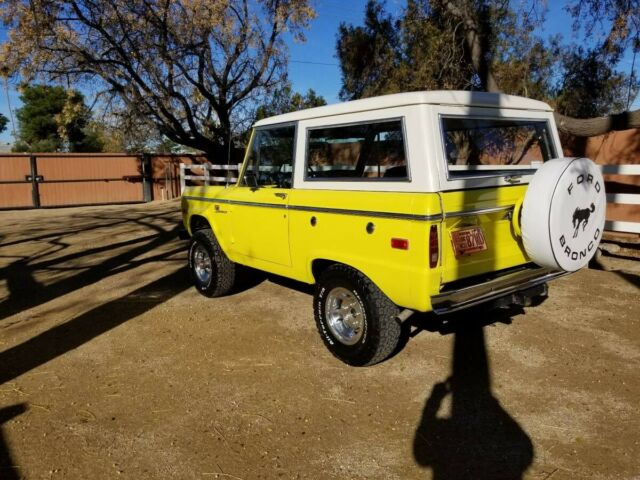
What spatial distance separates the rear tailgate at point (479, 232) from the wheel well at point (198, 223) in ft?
11.2

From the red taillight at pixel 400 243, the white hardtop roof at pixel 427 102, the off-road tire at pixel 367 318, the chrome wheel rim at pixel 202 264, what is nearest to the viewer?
the red taillight at pixel 400 243

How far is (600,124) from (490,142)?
17.7 feet

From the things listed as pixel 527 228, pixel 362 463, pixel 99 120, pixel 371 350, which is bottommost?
pixel 362 463

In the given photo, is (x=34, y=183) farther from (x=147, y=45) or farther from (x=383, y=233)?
(x=383, y=233)

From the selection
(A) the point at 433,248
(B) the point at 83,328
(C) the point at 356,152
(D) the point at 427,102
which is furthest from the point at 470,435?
(B) the point at 83,328

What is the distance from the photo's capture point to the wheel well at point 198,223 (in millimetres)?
6038

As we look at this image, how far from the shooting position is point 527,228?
3545 mm

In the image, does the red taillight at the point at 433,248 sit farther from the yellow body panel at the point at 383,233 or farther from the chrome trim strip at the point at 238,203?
the chrome trim strip at the point at 238,203

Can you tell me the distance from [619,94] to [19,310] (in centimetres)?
1586

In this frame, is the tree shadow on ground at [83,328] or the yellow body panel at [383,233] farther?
the tree shadow on ground at [83,328]

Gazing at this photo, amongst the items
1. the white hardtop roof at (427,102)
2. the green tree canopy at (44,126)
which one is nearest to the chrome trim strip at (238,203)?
the white hardtop roof at (427,102)

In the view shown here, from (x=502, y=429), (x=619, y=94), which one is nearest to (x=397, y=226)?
(x=502, y=429)

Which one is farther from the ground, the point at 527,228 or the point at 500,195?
the point at 500,195

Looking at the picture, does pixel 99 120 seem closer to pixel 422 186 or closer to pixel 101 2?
pixel 101 2
